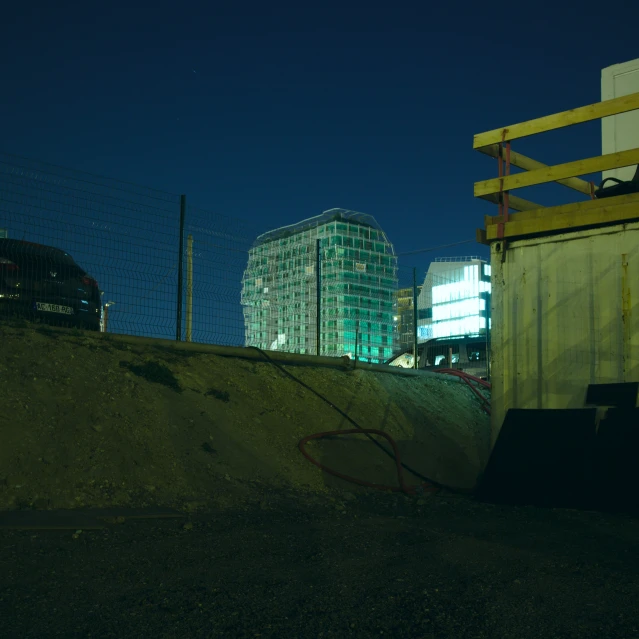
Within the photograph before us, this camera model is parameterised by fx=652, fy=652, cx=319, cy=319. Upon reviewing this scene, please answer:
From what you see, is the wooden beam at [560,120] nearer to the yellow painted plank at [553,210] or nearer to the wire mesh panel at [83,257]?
the yellow painted plank at [553,210]

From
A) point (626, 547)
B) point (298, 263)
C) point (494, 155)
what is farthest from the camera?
point (298, 263)

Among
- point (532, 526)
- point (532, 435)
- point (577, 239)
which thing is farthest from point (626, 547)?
point (577, 239)

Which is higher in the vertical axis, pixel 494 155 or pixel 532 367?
pixel 494 155

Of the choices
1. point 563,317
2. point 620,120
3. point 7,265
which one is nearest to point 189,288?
point 7,265

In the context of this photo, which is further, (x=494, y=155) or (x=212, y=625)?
(x=494, y=155)

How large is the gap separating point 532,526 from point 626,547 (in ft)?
2.74

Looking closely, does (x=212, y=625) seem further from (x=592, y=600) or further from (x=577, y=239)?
(x=577, y=239)

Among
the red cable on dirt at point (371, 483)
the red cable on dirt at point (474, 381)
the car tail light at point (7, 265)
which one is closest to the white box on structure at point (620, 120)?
the red cable on dirt at point (474, 381)

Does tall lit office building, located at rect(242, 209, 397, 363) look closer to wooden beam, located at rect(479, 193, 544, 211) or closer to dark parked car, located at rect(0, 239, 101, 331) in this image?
dark parked car, located at rect(0, 239, 101, 331)

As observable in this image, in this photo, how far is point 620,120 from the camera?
950 centimetres

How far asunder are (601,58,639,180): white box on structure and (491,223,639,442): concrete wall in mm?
3318

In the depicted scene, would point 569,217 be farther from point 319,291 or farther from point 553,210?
point 319,291

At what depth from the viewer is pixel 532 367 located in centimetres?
668

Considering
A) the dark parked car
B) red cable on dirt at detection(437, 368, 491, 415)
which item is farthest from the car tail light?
red cable on dirt at detection(437, 368, 491, 415)
